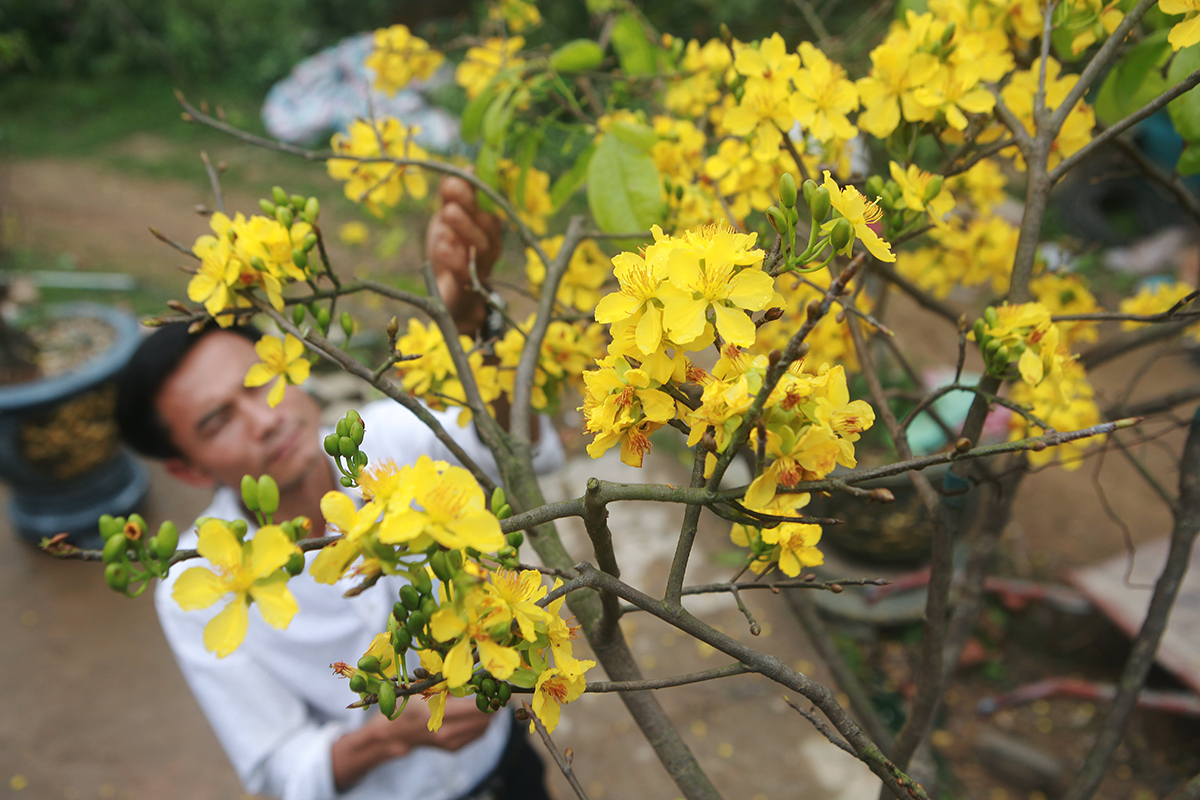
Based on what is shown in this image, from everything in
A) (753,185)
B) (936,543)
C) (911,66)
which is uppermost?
(911,66)

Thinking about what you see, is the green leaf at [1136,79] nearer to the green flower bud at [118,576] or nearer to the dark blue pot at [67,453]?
the green flower bud at [118,576]

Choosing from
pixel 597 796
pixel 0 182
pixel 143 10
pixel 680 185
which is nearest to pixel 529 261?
pixel 680 185

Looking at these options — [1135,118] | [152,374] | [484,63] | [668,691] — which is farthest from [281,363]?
[668,691]

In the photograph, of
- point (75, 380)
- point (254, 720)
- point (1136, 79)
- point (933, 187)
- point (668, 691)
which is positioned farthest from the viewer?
point (75, 380)

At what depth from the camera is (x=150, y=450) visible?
1613mm

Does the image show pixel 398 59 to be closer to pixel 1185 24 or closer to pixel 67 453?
pixel 1185 24

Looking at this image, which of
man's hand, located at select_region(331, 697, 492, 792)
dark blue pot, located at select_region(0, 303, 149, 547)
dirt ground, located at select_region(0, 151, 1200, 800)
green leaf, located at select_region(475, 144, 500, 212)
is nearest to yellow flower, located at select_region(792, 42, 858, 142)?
green leaf, located at select_region(475, 144, 500, 212)

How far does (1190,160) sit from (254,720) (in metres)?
1.74

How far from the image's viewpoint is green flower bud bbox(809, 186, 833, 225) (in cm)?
55

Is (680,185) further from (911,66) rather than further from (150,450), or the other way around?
Answer: (150,450)

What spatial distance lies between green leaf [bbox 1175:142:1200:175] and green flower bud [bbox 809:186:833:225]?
0.65 meters

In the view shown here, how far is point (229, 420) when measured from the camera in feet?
4.75

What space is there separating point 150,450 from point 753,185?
140 cm

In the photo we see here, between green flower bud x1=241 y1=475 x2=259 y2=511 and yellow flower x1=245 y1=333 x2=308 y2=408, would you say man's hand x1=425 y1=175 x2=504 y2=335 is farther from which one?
green flower bud x1=241 y1=475 x2=259 y2=511
